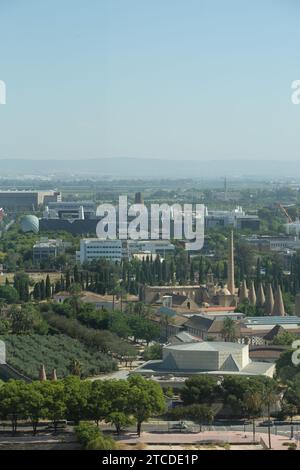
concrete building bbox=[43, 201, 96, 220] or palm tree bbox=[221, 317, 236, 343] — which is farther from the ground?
palm tree bbox=[221, 317, 236, 343]

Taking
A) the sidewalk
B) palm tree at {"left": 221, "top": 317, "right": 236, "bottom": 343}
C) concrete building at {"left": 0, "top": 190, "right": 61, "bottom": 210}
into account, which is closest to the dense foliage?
palm tree at {"left": 221, "top": 317, "right": 236, "bottom": 343}

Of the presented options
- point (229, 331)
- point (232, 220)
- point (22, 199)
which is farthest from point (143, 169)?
point (229, 331)

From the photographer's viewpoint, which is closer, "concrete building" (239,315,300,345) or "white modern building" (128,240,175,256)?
"concrete building" (239,315,300,345)

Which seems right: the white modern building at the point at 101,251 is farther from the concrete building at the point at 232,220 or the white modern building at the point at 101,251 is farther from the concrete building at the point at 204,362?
the concrete building at the point at 204,362

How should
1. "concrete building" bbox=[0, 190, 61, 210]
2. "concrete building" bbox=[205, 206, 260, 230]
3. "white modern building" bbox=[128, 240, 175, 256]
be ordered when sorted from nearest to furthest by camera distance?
"white modern building" bbox=[128, 240, 175, 256]
"concrete building" bbox=[205, 206, 260, 230]
"concrete building" bbox=[0, 190, 61, 210]

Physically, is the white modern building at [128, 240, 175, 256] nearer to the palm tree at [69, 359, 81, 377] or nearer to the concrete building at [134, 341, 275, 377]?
the concrete building at [134, 341, 275, 377]
